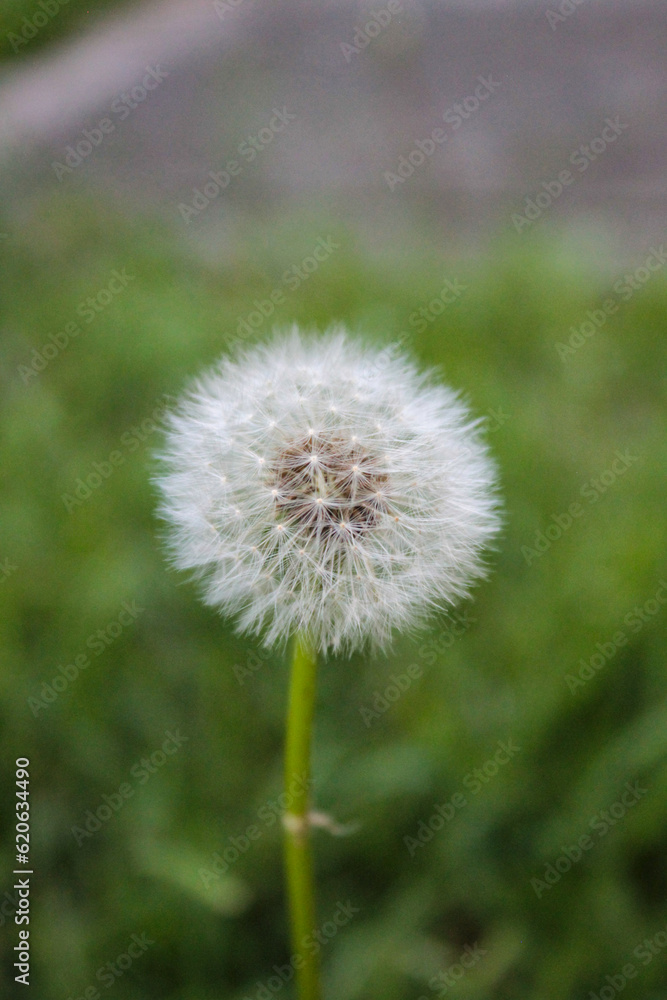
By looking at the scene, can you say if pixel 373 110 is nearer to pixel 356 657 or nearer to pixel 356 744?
pixel 356 657

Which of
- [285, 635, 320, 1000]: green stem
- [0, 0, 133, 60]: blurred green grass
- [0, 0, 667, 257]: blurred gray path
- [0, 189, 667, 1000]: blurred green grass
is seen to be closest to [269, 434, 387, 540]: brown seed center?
[285, 635, 320, 1000]: green stem

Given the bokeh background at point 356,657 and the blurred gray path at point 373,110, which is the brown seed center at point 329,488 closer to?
the bokeh background at point 356,657

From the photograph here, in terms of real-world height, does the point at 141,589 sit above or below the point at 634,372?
below

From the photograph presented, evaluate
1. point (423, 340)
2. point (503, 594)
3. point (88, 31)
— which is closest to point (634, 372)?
point (423, 340)

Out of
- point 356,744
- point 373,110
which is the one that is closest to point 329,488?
point 356,744

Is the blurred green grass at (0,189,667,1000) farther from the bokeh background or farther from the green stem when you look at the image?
the green stem

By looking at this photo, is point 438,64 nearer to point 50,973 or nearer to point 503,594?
point 503,594
